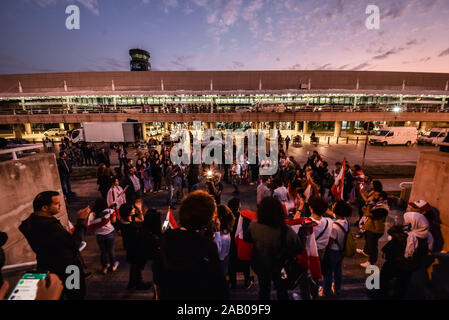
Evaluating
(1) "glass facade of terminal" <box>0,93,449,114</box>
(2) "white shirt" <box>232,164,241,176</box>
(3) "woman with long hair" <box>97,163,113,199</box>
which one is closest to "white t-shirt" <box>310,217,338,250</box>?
(2) "white shirt" <box>232,164,241,176</box>

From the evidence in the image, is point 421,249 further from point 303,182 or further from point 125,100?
point 125,100

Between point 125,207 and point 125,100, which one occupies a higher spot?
point 125,100

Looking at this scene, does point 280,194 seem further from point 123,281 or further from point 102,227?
point 102,227

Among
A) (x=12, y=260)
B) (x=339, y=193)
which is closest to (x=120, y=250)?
(x=12, y=260)

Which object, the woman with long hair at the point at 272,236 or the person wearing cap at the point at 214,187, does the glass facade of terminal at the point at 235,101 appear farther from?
the woman with long hair at the point at 272,236

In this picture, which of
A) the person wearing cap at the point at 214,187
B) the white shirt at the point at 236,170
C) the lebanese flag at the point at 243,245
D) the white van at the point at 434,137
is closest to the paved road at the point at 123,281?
the lebanese flag at the point at 243,245

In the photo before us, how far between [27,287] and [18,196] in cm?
324

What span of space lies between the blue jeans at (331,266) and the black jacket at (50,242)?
3.94m

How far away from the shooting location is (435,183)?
4.32 meters

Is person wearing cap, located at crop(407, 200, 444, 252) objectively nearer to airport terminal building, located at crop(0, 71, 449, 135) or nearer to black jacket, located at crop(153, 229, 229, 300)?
black jacket, located at crop(153, 229, 229, 300)

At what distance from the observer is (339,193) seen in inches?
251

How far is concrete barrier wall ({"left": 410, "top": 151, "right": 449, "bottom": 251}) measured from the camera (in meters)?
4.15

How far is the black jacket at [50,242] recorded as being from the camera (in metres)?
2.41
